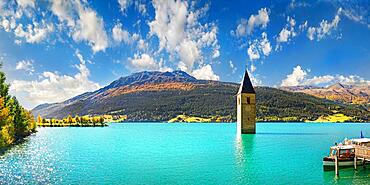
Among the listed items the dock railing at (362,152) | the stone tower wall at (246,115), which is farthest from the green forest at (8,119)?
the stone tower wall at (246,115)

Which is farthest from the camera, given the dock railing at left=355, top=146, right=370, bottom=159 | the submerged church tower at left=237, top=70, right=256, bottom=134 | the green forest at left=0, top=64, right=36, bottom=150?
the submerged church tower at left=237, top=70, right=256, bottom=134

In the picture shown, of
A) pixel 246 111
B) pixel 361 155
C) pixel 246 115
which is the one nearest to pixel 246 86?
pixel 246 111

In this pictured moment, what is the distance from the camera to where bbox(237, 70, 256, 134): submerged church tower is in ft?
259

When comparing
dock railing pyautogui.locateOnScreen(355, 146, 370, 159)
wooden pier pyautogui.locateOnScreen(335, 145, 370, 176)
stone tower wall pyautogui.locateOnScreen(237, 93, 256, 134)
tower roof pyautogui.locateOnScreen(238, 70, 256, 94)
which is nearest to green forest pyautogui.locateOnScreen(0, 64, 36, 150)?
wooden pier pyautogui.locateOnScreen(335, 145, 370, 176)

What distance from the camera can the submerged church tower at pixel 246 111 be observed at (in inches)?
3103

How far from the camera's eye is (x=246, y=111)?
7925 cm

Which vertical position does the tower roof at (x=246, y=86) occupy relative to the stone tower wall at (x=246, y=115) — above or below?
above

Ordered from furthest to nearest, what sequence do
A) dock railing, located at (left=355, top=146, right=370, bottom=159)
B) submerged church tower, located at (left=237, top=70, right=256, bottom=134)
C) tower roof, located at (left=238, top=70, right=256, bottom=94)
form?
tower roof, located at (left=238, top=70, right=256, bottom=94) → submerged church tower, located at (left=237, top=70, right=256, bottom=134) → dock railing, located at (left=355, top=146, right=370, bottom=159)

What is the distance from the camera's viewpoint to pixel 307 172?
29.9 meters

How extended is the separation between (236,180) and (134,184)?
7.78 m

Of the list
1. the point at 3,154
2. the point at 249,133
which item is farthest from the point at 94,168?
the point at 249,133

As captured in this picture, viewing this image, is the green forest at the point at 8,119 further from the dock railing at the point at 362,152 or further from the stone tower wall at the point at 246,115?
the stone tower wall at the point at 246,115

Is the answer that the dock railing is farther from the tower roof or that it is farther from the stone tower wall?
the tower roof

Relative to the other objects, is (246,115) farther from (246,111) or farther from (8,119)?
(8,119)
